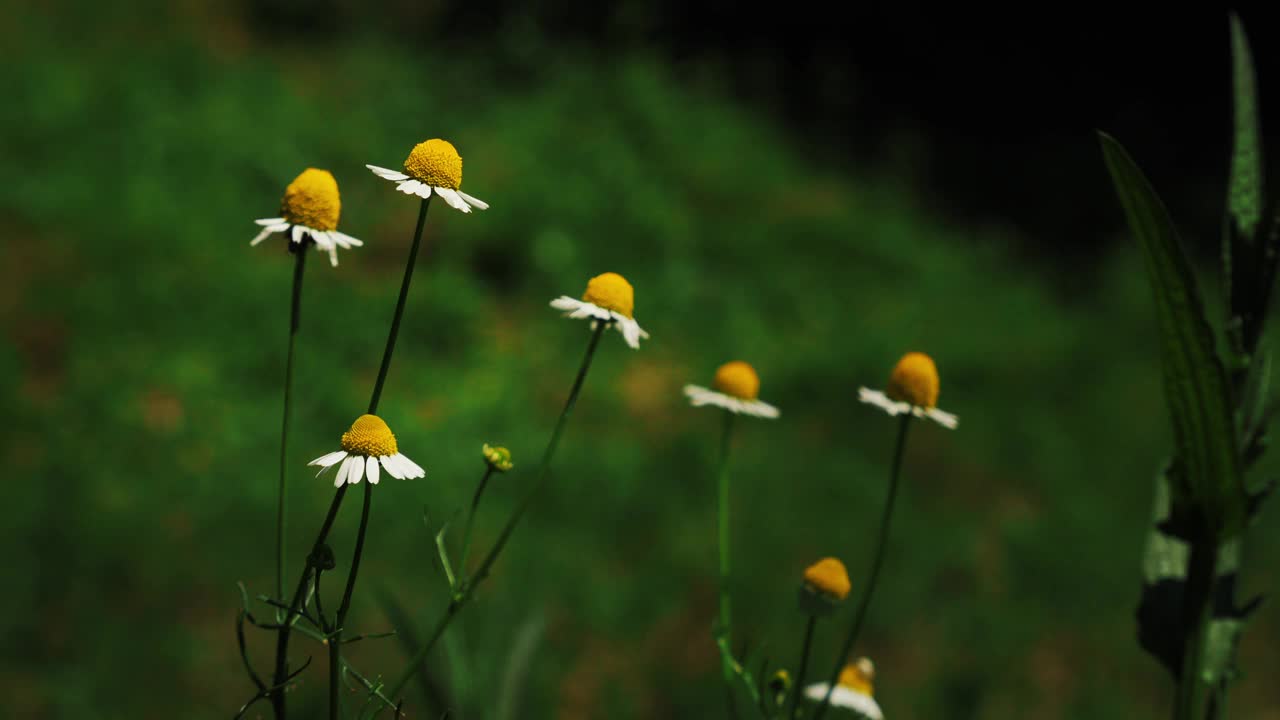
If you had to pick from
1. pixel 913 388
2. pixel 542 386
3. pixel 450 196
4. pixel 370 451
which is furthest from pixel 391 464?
pixel 542 386

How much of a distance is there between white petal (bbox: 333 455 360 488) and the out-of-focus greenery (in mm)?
514

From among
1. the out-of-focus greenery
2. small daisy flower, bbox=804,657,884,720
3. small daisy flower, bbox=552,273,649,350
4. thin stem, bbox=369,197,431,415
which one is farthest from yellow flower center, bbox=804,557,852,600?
the out-of-focus greenery

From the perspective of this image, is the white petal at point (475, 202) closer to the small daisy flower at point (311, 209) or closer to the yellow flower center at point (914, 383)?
the small daisy flower at point (311, 209)

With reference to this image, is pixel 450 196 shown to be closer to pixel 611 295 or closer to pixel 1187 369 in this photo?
pixel 611 295

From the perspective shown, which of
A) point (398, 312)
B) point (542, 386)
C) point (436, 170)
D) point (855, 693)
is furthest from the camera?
point (542, 386)

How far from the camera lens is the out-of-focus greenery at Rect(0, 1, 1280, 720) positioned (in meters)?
2.20

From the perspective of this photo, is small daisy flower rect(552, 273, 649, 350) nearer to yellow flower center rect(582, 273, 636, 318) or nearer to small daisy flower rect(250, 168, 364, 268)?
yellow flower center rect(582, 273, 636, 318)

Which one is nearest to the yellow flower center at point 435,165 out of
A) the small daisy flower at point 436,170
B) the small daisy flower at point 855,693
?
the small daisy flower at point 436,170

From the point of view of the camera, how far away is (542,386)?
3023 mm

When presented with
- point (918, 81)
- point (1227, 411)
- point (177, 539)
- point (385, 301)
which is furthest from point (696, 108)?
point (1227, 411)

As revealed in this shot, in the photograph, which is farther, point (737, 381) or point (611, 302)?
point (737, 381)

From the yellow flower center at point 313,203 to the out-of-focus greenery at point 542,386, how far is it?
558mm

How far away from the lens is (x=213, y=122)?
377 centimetres

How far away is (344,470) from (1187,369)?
1.46 feet
